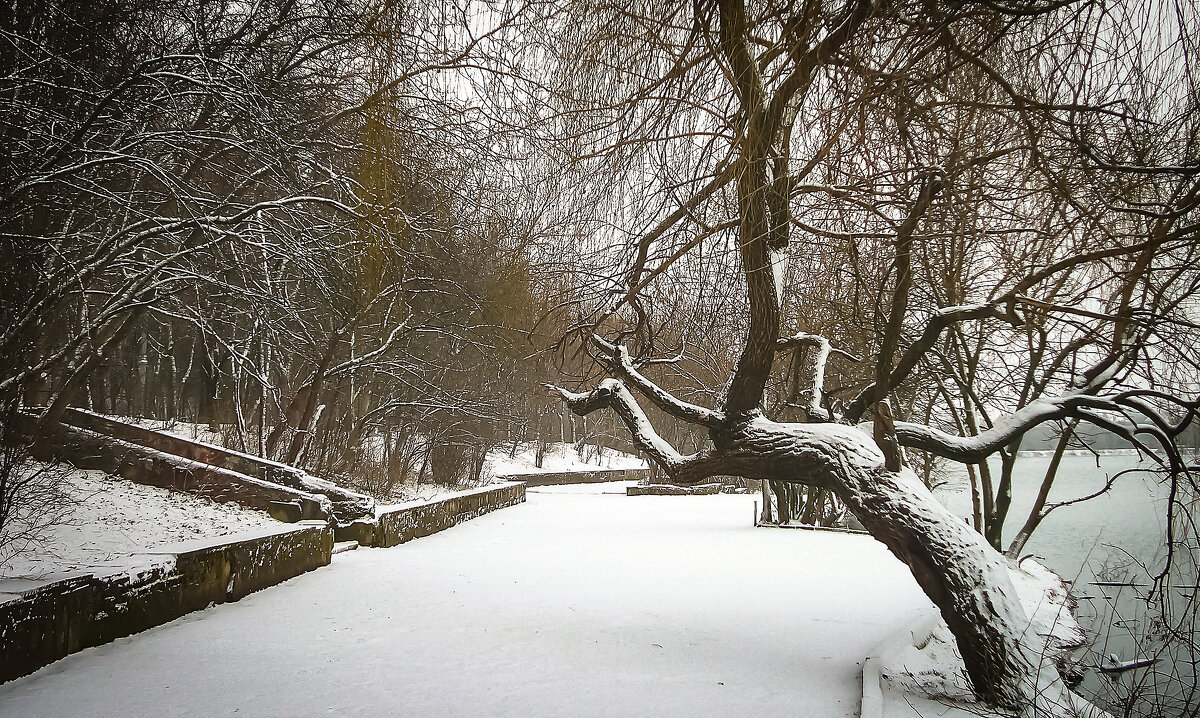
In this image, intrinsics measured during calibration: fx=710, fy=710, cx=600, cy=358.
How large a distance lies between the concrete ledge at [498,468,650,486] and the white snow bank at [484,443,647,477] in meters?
1.68

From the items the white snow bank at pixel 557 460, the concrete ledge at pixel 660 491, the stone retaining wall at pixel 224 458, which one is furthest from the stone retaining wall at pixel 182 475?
the white snow bank at pixel 557 460

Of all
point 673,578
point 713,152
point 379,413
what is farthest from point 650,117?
point 379,413

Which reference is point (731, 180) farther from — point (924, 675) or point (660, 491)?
point (660, 491)

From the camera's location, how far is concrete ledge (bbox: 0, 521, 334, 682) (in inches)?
178

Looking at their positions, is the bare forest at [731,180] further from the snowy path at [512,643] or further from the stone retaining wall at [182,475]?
the snowy path at [512,643]

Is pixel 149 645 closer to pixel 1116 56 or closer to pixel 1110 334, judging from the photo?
pixel 1116 56

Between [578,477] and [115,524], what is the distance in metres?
30.6

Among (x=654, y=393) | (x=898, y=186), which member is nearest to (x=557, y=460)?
(x=654, y=393)

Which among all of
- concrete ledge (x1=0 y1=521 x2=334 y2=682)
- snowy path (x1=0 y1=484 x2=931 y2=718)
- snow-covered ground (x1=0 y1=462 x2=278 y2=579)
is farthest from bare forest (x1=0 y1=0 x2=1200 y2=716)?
snowy path (x1=0 y1=484 x2=931 y2=718)

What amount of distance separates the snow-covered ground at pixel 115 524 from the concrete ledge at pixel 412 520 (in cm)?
159

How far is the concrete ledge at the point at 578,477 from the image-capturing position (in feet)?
114

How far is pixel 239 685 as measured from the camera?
463 cm

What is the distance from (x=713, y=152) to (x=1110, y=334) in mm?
4821

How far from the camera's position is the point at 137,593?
5797mm
